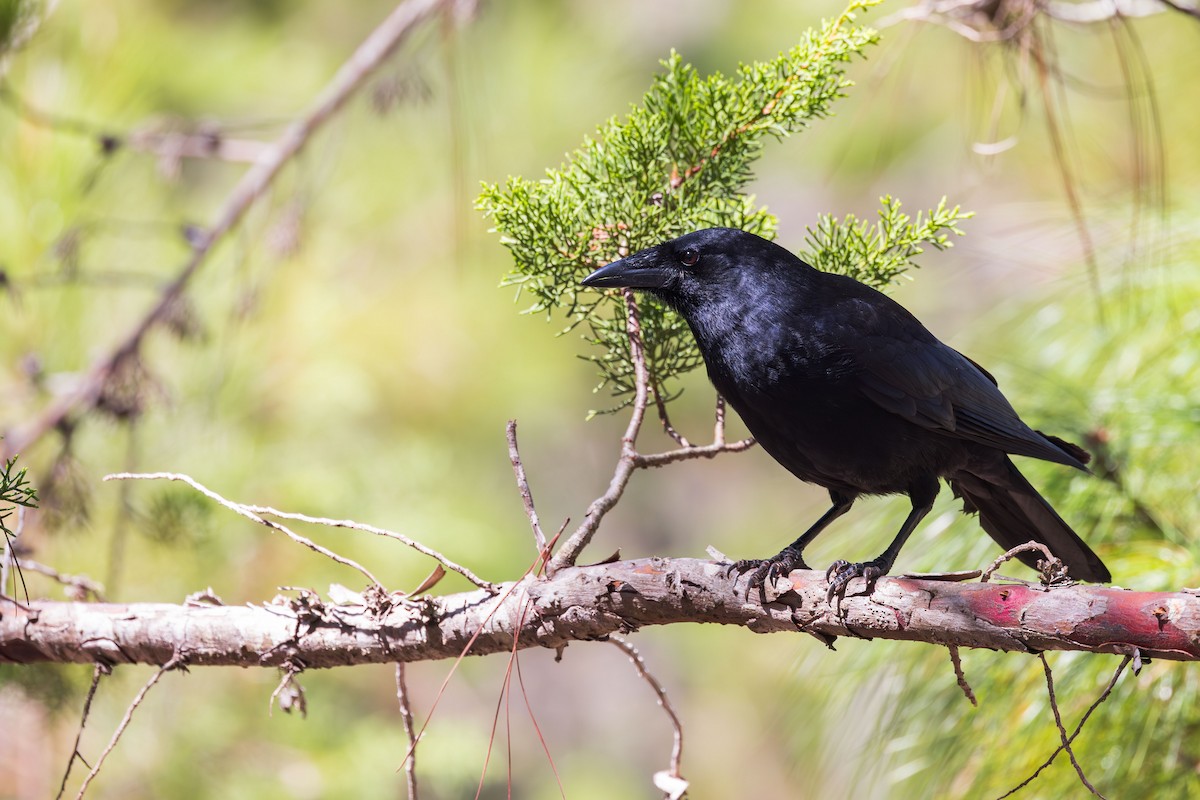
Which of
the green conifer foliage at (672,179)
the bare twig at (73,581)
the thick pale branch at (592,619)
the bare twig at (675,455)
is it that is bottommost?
the thick pale branch at (592,619)

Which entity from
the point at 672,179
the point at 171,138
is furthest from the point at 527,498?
the point at 171,138

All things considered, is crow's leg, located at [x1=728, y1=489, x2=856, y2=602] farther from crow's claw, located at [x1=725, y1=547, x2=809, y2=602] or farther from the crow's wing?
the crow's wing

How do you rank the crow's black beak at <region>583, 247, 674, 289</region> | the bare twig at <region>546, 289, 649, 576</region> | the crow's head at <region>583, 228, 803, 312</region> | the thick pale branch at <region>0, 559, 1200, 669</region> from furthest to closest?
the crow's head at <region>583, 228, 803, 312</region>, the crow's black beak at <region>583, 247, 674, 289</region>, the bare twig at <region>546, 289, 649, 576</region>, the thick pale branch at <region>0, 559, 1200, 669</region>

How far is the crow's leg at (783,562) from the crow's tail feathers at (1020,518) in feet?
0.86

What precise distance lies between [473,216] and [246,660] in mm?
5098

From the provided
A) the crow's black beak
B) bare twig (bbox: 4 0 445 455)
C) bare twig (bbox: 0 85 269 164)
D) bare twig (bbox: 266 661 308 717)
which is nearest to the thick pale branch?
bare twig (bbox: 266 661 308 717)

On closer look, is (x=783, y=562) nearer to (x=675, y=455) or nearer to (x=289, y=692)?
(x=675, y=455)

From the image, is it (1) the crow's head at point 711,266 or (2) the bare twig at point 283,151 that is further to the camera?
(2) the bare twig at point 283,151

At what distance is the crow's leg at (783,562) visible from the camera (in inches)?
65.1

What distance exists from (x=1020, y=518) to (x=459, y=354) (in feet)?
12.9

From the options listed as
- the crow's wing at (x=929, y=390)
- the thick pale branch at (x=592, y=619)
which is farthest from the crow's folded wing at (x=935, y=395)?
the thick pale branch at (x=592, y=619)

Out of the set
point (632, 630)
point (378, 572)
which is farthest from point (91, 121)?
point (632, 630)

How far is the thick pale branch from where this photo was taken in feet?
4.50

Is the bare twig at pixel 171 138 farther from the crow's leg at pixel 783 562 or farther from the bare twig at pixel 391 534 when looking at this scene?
the crow's leg at pixel 783 562
